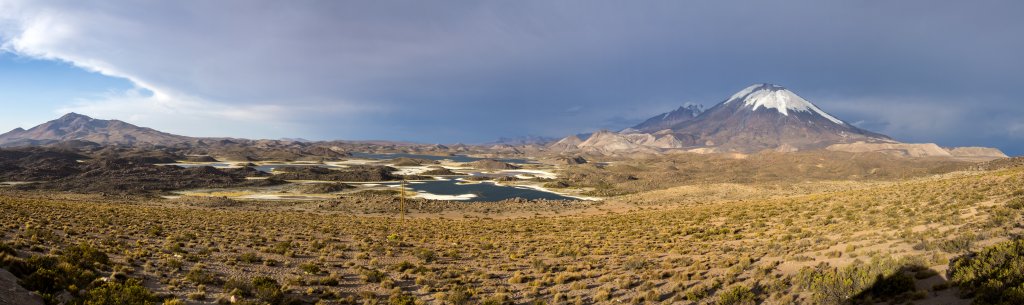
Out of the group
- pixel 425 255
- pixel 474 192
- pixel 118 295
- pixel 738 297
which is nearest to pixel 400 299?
pixel 118 295

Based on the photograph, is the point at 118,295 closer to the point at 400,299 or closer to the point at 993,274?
the point at 400,299

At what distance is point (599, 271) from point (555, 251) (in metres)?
5.66

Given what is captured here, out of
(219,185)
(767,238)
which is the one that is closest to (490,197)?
(219,185)

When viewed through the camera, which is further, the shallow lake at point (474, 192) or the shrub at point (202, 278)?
the shallow lake at point (474, 192)

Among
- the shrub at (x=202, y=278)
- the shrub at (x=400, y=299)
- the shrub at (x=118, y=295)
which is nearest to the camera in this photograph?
the shrub at (x=118, y=295)

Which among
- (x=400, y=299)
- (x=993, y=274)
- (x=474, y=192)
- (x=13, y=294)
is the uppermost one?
(x=993, y=274)

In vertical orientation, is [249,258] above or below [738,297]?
below

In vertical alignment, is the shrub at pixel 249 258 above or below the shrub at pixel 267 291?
below

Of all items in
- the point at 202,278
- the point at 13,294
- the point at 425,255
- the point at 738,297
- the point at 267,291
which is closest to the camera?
the point at 13,294

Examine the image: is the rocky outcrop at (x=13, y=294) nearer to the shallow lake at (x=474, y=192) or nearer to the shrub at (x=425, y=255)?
the shrub at (x=425, y=255)

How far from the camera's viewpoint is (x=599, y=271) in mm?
17750

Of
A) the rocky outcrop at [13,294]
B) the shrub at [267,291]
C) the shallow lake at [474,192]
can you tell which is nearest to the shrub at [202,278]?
the shrub at [267,291]

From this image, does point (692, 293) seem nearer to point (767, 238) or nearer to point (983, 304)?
point (983, 304)

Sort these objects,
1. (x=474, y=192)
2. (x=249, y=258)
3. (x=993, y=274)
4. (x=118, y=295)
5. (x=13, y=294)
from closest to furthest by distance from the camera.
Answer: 1. (x=13, y=294)
2. (x=993, y=274)
3. (x=118, y=295)
4. (x=249, y=258)
5. (x=474, y=192)
